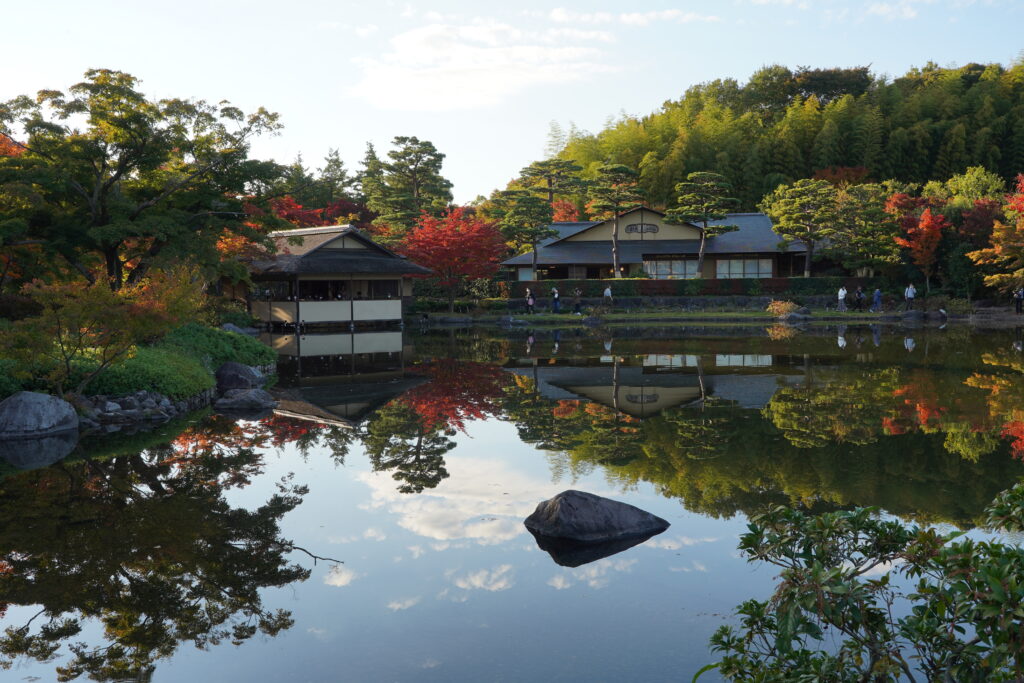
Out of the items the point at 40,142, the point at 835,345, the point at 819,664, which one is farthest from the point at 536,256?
the point at 819,664

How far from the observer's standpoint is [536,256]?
138 feet

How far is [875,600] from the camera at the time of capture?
11.0ft

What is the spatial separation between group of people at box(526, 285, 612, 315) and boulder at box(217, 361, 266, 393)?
2130 centimetres

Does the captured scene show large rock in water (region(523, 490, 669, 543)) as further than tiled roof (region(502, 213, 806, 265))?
No

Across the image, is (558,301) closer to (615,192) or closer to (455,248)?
(455,248)

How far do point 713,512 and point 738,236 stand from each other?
126 ft

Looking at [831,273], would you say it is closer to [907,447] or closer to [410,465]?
[907,447]

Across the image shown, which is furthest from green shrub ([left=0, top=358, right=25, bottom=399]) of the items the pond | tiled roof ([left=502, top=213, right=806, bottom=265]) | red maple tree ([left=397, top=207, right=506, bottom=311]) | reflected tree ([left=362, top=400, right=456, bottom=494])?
tiled roof ([left=502, top=213, right=806, bottom=265])

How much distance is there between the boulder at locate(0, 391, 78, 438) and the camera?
1151cm

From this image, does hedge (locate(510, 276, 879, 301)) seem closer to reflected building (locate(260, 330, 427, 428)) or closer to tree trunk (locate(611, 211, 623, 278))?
tree trunk (locate(611, 211, 623, 278))

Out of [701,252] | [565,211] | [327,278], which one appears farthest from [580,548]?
[565,211]

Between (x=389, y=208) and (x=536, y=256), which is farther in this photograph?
(x=389, y=208)

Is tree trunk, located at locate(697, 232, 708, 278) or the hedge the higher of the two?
tree trunk, located at locate(697, 232, 708, 278)

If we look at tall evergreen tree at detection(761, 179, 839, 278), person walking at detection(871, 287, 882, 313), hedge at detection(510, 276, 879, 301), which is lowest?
person walking at detection(871, 287, 882, 313)
